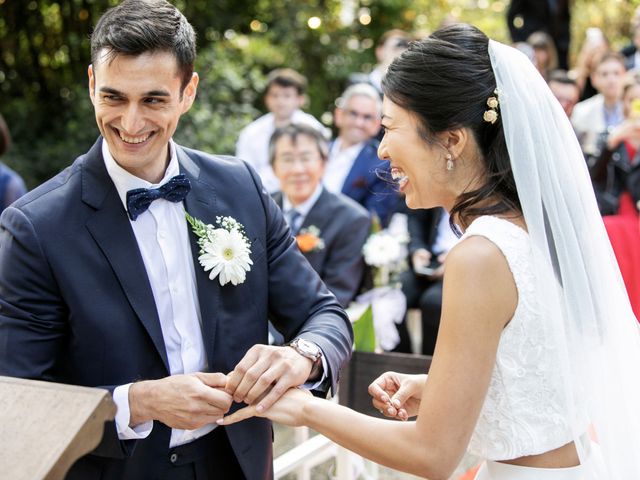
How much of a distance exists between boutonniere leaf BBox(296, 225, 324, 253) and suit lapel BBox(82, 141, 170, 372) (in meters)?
2.78

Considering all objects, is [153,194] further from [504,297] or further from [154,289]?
[504,297]

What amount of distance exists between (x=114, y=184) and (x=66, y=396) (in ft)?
2.84

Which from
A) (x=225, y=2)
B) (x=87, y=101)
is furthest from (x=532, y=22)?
(x=87, y=101)

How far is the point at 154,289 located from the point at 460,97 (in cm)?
102

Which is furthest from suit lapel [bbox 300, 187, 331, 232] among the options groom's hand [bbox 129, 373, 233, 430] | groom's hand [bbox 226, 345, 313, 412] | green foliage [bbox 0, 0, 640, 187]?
green foliage [bbox 0, 0, 640, 187]

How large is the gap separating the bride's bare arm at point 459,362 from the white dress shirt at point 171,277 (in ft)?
2.19

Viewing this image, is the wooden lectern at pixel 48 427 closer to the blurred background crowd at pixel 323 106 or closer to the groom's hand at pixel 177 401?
the groom's hand at pixel 177 401

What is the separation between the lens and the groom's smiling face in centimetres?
231

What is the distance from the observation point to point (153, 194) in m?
2.34

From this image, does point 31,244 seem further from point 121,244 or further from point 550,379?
point 550,379

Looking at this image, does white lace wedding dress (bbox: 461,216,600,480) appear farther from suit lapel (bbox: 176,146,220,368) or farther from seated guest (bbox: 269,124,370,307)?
seated guest (bbox: 269,124,370,307)

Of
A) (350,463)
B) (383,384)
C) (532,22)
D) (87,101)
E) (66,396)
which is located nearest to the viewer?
(66,396)

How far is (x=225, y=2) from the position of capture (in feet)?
36.5

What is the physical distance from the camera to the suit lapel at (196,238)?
2373 millimetres
